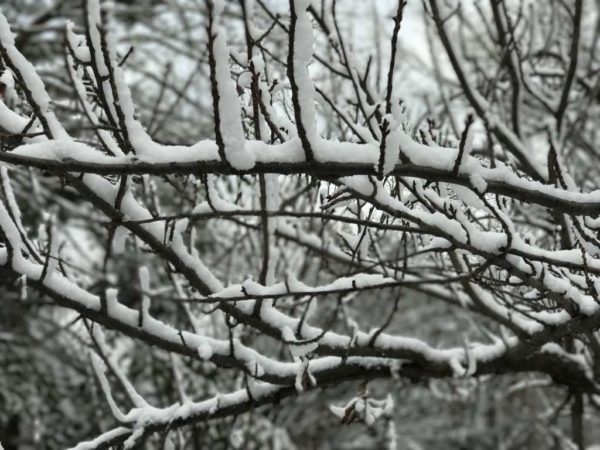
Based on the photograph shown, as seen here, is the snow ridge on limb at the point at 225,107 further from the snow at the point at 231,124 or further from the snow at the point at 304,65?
the snow at the point at 304,65

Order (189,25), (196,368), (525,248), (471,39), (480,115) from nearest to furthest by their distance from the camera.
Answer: (525,248) → (480,115) → (196,368) → (189,25) → (471,39)

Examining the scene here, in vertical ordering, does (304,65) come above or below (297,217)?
above

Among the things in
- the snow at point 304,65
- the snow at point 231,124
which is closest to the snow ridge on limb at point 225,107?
the snow at point 231,124

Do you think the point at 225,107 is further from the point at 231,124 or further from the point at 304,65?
the point at 304,65

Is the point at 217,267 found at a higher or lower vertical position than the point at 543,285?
higher

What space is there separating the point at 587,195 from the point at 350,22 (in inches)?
182

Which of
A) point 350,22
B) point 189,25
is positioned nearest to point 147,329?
point 350,22

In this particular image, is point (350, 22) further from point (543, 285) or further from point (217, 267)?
point (543, 285)

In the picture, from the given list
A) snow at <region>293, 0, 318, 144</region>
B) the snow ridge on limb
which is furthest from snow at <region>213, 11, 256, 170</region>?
snow at <region>293, 0, 318, 144</region>

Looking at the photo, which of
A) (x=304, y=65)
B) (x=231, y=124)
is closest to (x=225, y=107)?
(x=231, y=124)

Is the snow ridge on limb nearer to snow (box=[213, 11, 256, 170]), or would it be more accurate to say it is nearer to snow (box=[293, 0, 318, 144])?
snow (box=[213, 11, 256, 170])

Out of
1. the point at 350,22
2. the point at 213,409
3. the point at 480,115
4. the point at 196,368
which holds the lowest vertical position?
the point at 213,409

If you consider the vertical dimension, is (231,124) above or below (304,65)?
below

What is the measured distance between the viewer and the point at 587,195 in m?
1.54
